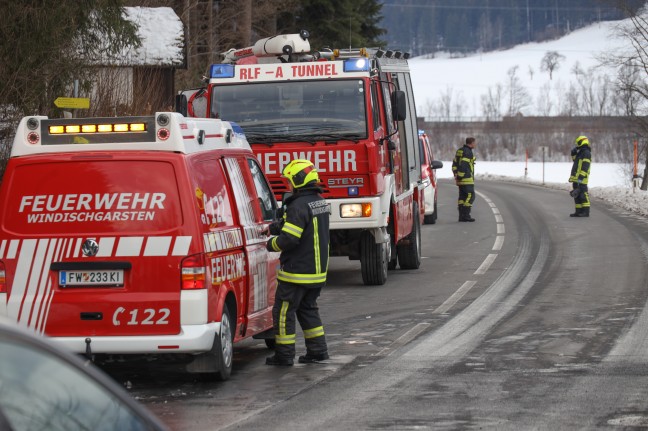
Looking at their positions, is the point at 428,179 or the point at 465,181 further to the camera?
the point at 465,181

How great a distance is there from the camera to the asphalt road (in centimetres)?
802

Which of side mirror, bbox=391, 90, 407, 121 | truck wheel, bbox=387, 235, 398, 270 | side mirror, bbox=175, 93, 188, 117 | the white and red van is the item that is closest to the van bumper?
side mirror, bbox=391, 90, 407, 121

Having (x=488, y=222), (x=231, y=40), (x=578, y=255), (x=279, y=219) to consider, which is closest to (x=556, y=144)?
(x=231, y=40)

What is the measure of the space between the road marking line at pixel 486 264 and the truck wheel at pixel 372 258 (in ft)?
6.14

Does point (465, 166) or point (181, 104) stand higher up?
point (181, 104)

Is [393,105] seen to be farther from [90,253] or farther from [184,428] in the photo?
[184,428]

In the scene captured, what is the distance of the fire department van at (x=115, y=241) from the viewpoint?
8.80 meters

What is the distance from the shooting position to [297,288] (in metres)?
10.2

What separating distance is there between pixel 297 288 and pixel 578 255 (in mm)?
10582

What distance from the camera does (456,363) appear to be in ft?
32.9

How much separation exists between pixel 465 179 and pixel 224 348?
1964cm

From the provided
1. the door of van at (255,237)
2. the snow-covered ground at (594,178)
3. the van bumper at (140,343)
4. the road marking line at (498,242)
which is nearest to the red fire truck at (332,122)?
the door of van at (255,237)

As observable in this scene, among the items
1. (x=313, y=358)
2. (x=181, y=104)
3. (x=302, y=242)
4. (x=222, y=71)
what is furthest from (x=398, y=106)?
(x=313, y=358)

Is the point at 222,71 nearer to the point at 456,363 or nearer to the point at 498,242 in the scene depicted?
the point at 456,363
